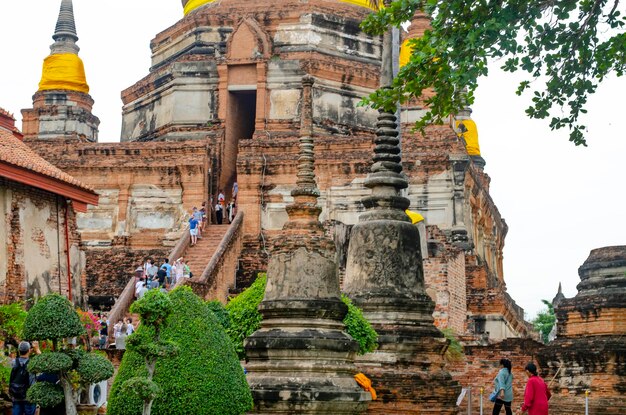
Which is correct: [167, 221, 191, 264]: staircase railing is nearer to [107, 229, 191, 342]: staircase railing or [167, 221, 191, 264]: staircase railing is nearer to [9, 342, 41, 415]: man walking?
[107, 229, 191, 342]: staircase railing

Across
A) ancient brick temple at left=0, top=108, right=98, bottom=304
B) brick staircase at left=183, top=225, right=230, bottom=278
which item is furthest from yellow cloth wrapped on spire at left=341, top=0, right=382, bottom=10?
ancient brick temple at left=0, top=108, right=98, bottom=304

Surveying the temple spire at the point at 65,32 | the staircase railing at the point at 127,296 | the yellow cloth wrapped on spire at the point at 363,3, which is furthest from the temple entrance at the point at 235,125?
the temple spire at the point at 65,32

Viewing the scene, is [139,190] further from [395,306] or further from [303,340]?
[303,340]

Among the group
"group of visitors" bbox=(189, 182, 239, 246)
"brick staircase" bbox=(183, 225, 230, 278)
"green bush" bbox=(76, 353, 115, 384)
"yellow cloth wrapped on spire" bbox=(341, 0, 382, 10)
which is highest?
"yellow cloth wrapped on spire" bbox=(341, 0, 382, 10)

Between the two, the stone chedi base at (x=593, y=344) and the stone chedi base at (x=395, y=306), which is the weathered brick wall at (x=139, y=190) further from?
the stone chedi base at (x=593, y=344)

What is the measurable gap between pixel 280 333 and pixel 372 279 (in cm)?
272

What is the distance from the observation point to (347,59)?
31.8 m

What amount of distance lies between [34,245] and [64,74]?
13520 mm

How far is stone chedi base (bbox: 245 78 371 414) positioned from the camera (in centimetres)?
1102

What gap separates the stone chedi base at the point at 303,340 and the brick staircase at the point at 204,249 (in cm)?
1272

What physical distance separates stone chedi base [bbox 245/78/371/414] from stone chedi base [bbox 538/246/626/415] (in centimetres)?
380

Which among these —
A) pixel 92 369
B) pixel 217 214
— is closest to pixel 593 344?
→ pixel 92 369

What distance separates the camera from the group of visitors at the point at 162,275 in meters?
23.0

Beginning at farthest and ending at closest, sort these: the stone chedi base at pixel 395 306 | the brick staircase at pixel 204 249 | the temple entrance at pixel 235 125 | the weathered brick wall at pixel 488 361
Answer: the temple entrance at pixel 235 125 → the brick staircase at pixel 204 249 → the weathered brick wall at pixel 488 361 → the stone chedi base at pixel 395 306
